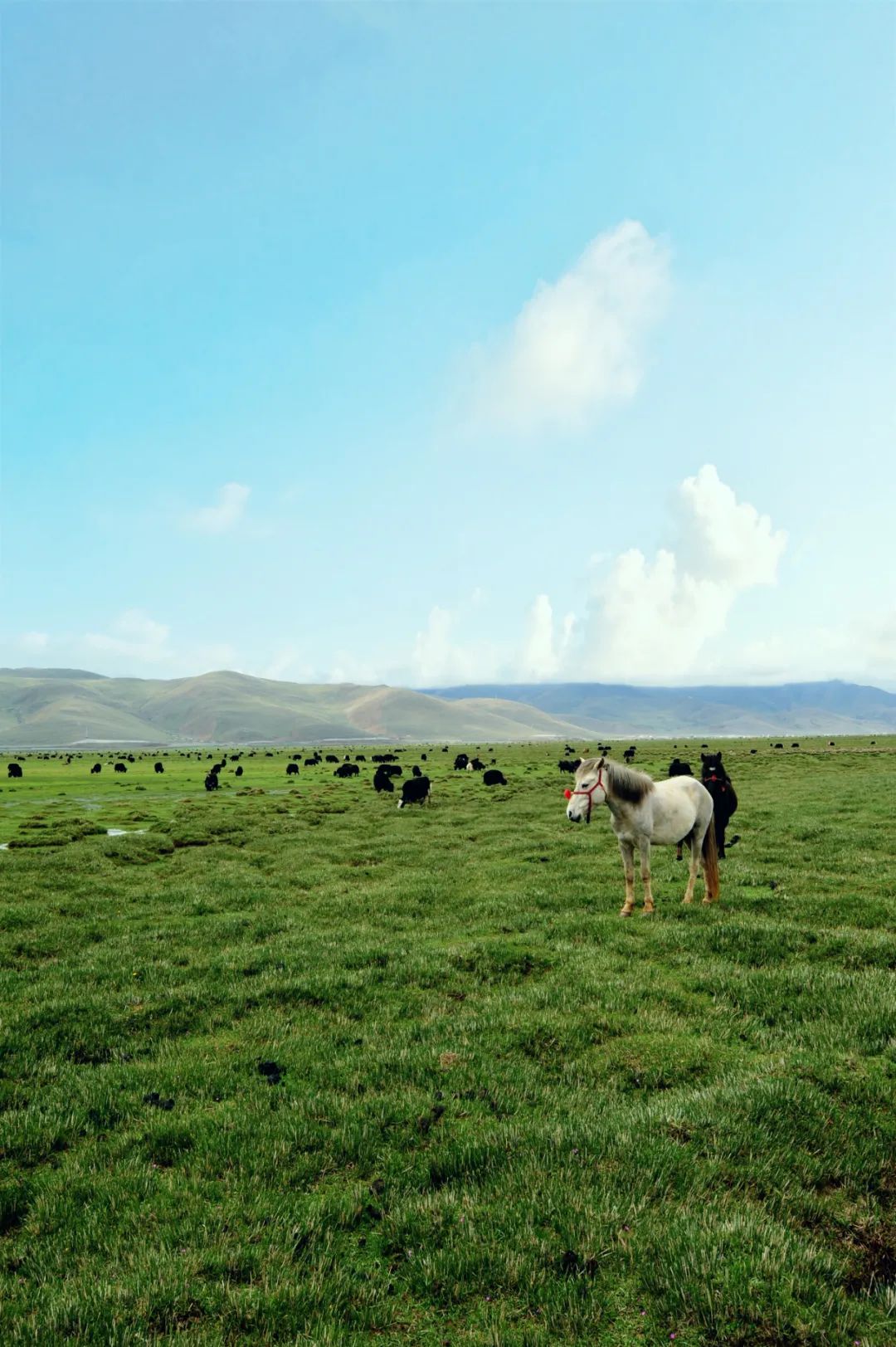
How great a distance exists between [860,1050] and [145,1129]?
30.7ft

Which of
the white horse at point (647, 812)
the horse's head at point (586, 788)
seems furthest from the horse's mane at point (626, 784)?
the horse's head at point (586, 788)

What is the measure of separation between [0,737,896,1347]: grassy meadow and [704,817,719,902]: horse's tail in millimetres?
487

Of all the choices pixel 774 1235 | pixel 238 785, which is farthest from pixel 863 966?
pixel 238 785

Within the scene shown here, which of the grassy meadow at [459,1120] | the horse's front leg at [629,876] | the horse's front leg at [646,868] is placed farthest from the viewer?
the horse's front leg at [629,876]

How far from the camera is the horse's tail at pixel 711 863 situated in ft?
53.1

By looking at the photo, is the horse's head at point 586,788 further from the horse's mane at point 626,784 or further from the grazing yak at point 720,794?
the grazing yak at point 720,794

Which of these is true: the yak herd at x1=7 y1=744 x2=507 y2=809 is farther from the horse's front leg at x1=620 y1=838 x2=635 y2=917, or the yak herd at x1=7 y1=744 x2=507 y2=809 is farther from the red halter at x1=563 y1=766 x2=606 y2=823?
the red halter at x1=563 y1=766 x2=606 y2=823

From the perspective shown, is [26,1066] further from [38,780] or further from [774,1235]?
[38,780]

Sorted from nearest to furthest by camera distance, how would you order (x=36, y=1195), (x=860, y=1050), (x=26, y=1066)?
(x=36, y=1195)
(x=860, y=1050)
(x=26, y=1066)

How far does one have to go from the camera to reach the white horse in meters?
14.8

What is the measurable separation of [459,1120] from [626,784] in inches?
351

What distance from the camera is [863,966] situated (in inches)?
468

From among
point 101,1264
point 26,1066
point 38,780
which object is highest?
point 101,1264

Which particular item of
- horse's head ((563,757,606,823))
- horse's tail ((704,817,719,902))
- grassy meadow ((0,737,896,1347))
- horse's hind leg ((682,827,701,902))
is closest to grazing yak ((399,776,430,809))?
grassy meadow ((0,737,896,1347))
